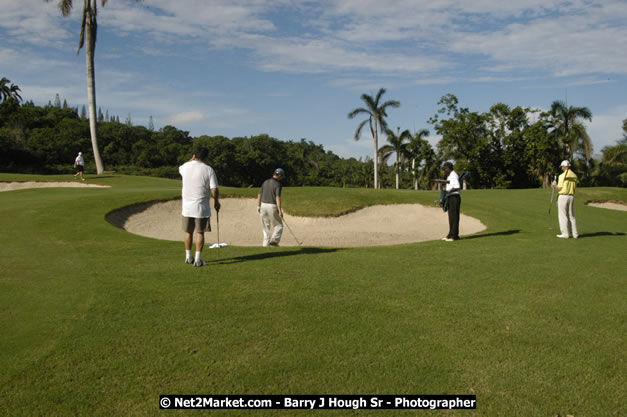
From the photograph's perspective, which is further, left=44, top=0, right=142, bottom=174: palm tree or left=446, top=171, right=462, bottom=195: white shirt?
left=44, top=0, right=142, bottom=174: palm tree

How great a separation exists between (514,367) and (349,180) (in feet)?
373

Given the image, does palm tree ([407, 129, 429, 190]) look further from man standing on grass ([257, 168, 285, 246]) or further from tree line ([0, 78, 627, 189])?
man standing on grass ([257, 168, 285, 246])

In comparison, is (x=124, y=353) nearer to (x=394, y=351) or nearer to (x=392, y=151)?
(x=394, y=351)

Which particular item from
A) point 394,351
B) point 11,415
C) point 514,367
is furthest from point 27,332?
point 514,367

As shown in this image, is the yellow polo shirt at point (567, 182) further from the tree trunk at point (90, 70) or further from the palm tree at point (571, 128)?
the palm tree at point (571, 128)

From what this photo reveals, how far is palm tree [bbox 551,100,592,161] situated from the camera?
59.3 metres

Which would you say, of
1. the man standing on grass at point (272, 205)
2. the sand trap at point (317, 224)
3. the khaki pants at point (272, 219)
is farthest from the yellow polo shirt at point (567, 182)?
the khaki pants at point (272, 219)

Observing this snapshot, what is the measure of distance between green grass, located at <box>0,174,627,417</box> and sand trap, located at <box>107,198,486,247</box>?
678 centimetres

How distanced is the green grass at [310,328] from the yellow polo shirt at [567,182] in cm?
336

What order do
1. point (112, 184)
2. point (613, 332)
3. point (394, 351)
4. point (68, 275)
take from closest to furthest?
point (394, 351)
point (613, 332)
point (68, 275)
point (112, 184)

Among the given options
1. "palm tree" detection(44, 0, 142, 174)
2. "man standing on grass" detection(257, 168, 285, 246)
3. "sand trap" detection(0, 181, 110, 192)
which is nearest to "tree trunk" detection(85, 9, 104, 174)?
"palm tree" detection(44, 0, 142, 174)

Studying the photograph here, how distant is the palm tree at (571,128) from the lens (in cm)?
5928

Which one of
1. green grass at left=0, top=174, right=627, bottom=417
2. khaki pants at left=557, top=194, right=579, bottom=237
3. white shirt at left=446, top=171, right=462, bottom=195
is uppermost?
white shirt at left=446, top=171, right=462, bottom=195

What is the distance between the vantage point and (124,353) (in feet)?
17.6
